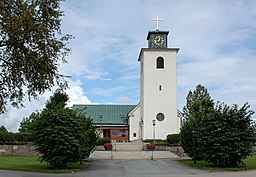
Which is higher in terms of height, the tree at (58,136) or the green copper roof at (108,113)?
the green copper roof at (108,113)

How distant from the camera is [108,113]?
217 feet

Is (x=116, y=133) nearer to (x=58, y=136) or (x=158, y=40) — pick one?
(x=158, y=40)

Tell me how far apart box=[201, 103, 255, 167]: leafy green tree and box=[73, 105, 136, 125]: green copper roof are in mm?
38874

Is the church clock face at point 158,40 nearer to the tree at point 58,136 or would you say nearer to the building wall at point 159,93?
the building wall at point 159,93

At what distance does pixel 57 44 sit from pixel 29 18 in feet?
6.63

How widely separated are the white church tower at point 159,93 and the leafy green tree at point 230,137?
31.7 metres

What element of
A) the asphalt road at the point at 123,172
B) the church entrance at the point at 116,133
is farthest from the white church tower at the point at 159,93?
the asphalt road at the point at 123,172

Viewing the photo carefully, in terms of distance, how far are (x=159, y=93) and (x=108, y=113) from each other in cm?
1115

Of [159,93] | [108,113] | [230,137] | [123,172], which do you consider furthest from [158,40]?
[123,172]

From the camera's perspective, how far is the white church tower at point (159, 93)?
58.0 m

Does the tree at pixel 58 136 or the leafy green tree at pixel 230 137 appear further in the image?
the leafy green tree at pixel 230 137

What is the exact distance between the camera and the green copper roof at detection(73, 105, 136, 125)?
210 ft

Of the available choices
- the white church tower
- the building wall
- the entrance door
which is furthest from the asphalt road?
the entrance door

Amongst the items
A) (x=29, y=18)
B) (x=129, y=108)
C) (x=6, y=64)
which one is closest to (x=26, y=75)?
(x=6, y=64)
